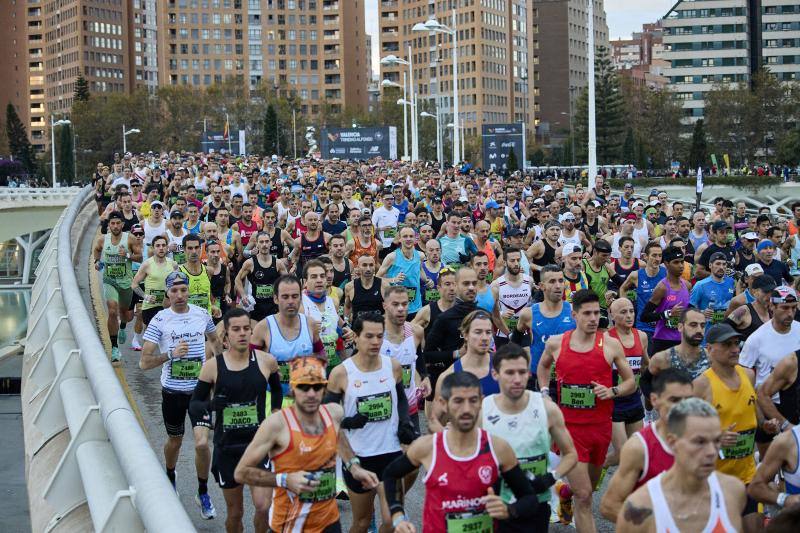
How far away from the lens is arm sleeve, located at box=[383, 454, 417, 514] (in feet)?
21.1

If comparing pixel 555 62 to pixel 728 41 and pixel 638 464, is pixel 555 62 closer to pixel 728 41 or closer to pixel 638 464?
pixel 728 41

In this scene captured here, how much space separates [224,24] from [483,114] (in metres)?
40.8

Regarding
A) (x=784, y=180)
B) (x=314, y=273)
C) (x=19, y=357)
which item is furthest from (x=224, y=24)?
(x=314, y=273)

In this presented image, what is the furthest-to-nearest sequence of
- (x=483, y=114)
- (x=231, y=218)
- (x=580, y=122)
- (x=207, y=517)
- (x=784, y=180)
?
(x=483, y=114)
(x=580, y=122)
(x=784, y=180)
(x=231, y=218)
(x=207, y=517)

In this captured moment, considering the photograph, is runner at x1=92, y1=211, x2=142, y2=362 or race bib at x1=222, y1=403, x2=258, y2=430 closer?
race bib at x1=222, y1=403, x2=258, y2=430

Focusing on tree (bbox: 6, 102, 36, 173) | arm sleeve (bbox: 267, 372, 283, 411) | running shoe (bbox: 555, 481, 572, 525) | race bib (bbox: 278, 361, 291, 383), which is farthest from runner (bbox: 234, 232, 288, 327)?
tree (bbox: 6, 102, 36, 173)

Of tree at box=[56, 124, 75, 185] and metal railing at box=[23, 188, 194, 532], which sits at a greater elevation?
tree at box=[56, 124, 75, 185]

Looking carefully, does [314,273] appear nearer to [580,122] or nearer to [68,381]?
[68,381]

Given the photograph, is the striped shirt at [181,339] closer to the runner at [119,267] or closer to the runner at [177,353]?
the runner at [177,353]

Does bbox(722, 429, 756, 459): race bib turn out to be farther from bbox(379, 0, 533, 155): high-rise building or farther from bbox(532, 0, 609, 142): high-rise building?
bbox(532, 0, 609, 142): high-rise building

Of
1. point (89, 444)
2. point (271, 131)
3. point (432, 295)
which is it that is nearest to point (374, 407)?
point (89, 444)

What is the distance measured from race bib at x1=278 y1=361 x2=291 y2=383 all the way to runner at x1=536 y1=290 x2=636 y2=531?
6.54 feet

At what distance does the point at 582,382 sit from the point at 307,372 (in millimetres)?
2631

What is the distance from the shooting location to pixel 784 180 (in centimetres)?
6806
